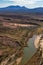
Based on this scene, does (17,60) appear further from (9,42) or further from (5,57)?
(9,42)

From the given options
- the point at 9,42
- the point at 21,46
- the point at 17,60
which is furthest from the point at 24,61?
the point at 9,42

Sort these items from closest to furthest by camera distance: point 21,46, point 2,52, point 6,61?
point 6,61
point 2,52
point 21,46

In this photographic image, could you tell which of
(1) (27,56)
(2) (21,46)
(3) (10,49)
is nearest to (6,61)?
(1) (27,56)

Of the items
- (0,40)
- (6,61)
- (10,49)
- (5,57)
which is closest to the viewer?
(6,61)

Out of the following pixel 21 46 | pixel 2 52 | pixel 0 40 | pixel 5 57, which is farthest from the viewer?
pixel 0 40

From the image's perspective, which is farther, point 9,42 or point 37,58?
point 9,42

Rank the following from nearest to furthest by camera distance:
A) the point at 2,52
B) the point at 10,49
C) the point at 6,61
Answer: the point at 6,61 → the point at 2,52 → the point at 10,49

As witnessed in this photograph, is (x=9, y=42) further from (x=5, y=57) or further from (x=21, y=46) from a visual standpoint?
(x=5, y=57)

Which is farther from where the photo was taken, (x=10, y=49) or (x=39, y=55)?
(x=10, y=49)

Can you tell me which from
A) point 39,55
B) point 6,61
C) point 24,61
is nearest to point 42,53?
point 39,55
